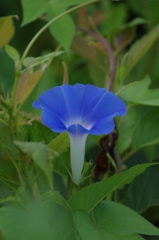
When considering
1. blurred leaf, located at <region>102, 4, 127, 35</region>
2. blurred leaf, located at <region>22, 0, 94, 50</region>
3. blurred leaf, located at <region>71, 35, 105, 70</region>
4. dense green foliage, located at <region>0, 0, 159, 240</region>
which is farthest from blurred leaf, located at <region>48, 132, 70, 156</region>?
blurred leaf, located at <region>102, 4, 127, 35</region>

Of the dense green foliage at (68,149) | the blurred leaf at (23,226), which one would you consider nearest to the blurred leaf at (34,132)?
the dense green foliage at (68,149)

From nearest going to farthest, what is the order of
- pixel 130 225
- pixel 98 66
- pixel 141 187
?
1. pixel 130 225
2. pixel 141 187
3. pixel 98 66

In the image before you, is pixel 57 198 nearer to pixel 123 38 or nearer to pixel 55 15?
pixel 55 15

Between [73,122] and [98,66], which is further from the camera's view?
[98,66]

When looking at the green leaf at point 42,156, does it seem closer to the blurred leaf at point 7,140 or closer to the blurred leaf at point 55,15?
the blurred leaf at point 7,140

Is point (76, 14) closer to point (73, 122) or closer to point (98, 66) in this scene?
point (98, 66)

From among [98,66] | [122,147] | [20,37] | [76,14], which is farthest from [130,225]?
[20,37]

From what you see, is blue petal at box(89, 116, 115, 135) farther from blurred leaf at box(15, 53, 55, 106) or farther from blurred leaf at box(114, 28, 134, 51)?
blurred leaf at box(114, 28, 134, 51)
